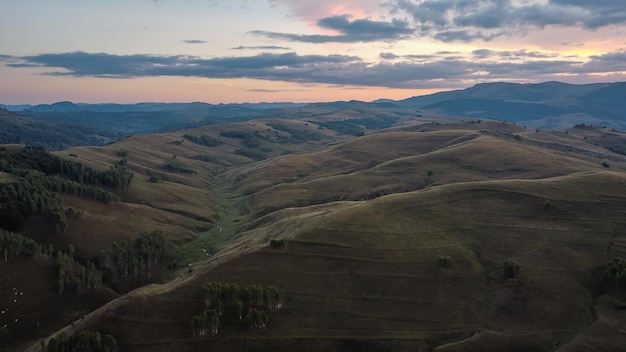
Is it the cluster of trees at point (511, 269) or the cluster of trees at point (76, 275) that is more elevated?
the cluster of trees at point (511, 269)

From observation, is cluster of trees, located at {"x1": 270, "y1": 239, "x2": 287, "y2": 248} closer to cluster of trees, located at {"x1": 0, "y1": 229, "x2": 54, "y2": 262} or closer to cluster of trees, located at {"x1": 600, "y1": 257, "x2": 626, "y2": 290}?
cluster of trees, located at {"x1": 0, "y1": 229, "x2": 54, "y2": 262}

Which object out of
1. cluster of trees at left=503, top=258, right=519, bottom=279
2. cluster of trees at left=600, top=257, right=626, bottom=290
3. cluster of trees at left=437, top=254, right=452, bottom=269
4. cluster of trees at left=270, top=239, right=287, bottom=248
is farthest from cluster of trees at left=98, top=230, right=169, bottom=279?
cluster of trees at left=600, top=257, right=626, bottom=290

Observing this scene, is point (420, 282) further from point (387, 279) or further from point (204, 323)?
point (204, 323)

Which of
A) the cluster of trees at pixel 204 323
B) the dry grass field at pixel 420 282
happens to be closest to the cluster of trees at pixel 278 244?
the dry grass field at pixel 420 282

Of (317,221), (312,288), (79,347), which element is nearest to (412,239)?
(317,221)

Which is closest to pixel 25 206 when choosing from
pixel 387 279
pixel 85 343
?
pixel 85 343

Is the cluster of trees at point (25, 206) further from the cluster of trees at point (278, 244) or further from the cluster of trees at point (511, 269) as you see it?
the cluster of trees at point (511, 269)
